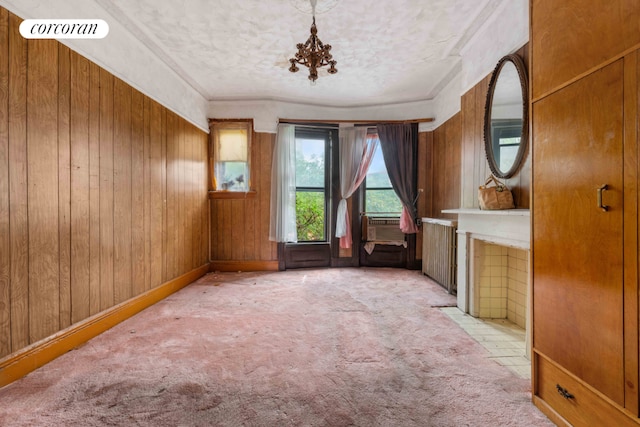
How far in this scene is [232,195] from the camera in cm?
471

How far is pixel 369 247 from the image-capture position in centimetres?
485

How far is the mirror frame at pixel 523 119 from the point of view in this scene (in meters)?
2.18

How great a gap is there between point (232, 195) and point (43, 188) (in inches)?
111

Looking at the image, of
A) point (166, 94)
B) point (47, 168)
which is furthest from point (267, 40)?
point (47, 168)

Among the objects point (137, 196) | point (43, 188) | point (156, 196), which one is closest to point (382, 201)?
point (156, 196)

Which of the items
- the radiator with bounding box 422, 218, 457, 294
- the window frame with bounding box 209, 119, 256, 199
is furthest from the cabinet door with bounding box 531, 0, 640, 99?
the window frame with bounding box 209, 119, 256, 199

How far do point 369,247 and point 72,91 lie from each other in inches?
160

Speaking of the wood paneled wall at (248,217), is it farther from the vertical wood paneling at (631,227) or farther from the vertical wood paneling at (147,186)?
the vertical wood paneling at (631,227)

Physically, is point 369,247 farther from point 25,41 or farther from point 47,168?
point 25,41

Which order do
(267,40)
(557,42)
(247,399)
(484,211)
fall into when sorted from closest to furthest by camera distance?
(557,42) < (247,399) < (484,211) < (267,40)

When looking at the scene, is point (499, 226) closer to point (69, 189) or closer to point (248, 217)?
point (69, 189)

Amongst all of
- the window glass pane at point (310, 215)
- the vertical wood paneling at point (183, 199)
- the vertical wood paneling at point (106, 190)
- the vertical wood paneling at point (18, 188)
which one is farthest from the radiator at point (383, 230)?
the vertical wood paneling at point (18, 188)

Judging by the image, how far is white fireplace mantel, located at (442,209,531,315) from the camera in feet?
6.81

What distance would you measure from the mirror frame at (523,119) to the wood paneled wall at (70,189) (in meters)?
3.33
